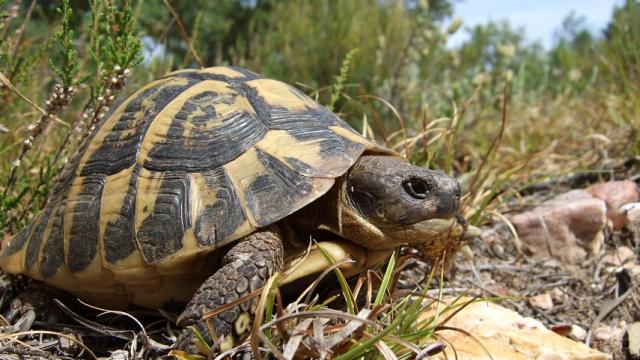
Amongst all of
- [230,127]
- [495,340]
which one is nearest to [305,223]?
[230,127]

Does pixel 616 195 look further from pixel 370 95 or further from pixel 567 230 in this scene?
pixel 370 95

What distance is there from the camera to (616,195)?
2.85 metres

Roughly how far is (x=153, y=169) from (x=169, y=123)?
0.17m

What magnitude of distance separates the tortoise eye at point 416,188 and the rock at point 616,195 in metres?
1.62

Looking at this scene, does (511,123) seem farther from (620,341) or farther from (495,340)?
(495,340)

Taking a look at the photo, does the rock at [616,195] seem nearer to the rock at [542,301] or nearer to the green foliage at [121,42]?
the rock at [542,301]

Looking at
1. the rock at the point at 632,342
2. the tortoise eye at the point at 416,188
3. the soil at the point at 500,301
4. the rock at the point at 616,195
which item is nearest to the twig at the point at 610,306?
the soil at the point at 500,301

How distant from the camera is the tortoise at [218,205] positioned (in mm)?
1555

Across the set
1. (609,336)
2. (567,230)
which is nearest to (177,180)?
(609,336)

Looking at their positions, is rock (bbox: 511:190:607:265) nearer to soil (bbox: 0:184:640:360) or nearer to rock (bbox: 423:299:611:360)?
soil (bbox: 0:184:640:360)

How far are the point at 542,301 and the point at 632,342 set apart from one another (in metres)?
0.44

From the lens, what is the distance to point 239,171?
1.65m

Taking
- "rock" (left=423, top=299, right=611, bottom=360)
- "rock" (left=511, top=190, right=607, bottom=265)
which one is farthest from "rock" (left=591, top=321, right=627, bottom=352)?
"rock" (left=511, top=190, right=607, bottom=265)

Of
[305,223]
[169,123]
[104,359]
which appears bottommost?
[104,359]
